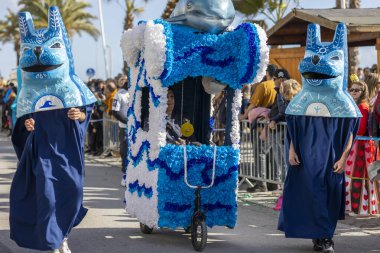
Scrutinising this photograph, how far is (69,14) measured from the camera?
152ft

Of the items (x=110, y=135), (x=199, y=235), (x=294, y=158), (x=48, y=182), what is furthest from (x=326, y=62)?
(x=110, y=135)

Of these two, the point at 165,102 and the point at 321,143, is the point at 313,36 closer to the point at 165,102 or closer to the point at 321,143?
the point at 321,143

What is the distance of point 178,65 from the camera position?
26.5 ft

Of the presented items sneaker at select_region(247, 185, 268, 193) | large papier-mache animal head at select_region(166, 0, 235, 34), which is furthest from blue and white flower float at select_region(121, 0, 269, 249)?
sneaker at select_region(247, 185, 268, 193)

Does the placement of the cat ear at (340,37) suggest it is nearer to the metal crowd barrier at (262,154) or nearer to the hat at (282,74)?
the metal crowd barrier at (262,154)

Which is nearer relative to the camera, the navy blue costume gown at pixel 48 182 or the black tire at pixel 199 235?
Answer: the navy blue costume gown at pixel 48 182

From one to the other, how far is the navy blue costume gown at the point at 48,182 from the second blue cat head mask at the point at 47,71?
0.36ft

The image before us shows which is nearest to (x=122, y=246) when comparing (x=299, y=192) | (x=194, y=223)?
(x=194, y=223)

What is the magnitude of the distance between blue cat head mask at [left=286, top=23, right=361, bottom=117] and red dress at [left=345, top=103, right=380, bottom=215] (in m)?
2.19

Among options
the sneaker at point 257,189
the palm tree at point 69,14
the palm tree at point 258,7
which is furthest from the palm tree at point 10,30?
the sneaker at point 257,189

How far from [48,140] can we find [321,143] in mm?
2548

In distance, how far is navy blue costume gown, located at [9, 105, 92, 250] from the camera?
24.7 ft

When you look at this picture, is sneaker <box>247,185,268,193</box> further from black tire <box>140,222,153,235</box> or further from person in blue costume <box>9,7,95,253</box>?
person in blue costume <box>9,7,95,253</box>

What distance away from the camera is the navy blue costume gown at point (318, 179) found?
7836mm
